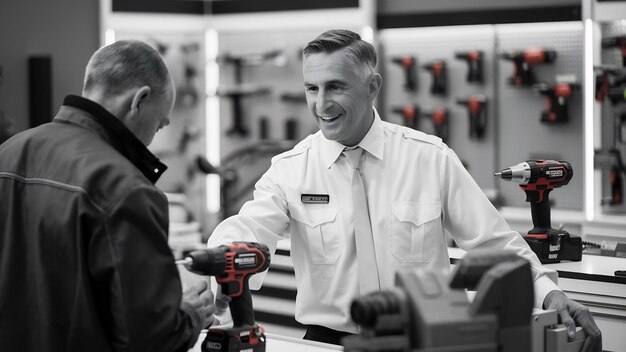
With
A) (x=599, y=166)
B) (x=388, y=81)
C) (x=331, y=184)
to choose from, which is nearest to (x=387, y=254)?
(x=331, y=184)

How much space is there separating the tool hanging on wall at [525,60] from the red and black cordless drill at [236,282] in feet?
15.2

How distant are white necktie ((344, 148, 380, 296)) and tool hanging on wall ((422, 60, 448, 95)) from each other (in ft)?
13.7

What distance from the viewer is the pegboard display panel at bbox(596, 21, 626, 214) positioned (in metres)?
6.02

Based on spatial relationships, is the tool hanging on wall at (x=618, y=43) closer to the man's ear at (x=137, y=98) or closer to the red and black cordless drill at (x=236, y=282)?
the red and black cordless drill at (x=236, y=282)

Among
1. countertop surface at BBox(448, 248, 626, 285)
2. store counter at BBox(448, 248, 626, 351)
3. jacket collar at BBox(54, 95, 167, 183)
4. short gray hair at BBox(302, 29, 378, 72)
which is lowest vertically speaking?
store counter at BBox(448, 248, 626, 351)

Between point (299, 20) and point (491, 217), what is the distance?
509 cm

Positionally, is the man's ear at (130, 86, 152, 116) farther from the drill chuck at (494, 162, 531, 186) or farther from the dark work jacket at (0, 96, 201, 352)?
the drill chuck at (494, 162, 531, 186)

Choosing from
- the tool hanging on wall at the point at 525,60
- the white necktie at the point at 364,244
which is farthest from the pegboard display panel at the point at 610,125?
the white necktie at the point at 364,244

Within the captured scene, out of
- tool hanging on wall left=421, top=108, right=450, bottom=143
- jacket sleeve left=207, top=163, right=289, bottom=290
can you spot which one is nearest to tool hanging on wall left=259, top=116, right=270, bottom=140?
tool hanging on wall left=421, top=108, right=450, bottom=143

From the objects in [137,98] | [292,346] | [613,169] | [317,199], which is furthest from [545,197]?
[613,169]

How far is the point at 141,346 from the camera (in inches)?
78.1

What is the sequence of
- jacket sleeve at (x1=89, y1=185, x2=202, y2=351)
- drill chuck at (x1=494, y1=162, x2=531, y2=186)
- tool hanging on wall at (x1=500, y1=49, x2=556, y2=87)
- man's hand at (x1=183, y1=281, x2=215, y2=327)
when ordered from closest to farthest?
jacket sleeve at (x1=89, y1=185, x2=202, y2=351) → man's hand at (x1=183, y1=281, x2=215, y2=327) → drill chuck at (x1=494, y1=162, x2=531, y2=186) → tool hanging on wall at (x1=500, y1=49, x2=556, y2=87)

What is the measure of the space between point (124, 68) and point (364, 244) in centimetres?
109

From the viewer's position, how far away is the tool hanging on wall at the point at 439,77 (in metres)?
6.92
